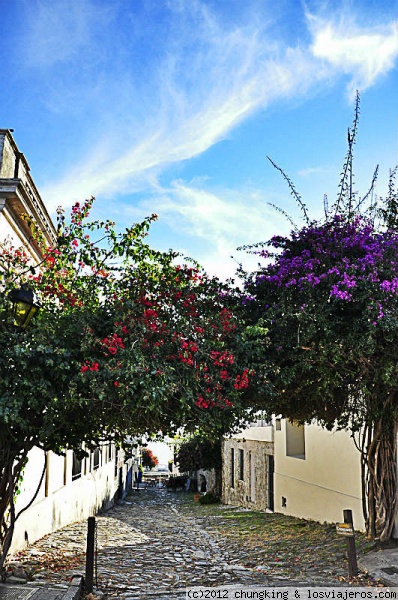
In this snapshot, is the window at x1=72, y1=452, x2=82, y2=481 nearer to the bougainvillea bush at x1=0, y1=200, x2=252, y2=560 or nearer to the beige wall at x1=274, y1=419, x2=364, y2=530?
the beige wall at x1=274, y1=419, x2=364, y2=530

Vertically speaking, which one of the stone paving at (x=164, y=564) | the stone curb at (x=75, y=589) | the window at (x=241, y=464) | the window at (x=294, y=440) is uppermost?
the window at (x=294, y=440)

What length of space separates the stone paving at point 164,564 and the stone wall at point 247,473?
6.11 meters

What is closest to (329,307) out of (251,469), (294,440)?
(294,440)

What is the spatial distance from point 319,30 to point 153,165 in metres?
2.95

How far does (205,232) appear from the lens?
8.77 meters

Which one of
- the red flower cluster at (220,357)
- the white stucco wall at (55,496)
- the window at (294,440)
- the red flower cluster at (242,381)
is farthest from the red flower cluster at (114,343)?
the window at (294,440)

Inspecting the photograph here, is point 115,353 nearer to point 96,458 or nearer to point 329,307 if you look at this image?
point 329,307

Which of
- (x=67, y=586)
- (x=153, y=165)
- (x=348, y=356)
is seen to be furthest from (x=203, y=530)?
(x=153, y=165)

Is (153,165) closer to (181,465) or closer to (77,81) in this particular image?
(77,81)

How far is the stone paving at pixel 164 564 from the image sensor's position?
7801mm

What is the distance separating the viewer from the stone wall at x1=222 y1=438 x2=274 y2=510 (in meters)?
19.7

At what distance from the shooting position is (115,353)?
21.7 feet

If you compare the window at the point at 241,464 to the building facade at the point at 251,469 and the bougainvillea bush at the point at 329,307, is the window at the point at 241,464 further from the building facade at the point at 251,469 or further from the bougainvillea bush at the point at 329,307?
the bougainvillea bush at the point at 329,307

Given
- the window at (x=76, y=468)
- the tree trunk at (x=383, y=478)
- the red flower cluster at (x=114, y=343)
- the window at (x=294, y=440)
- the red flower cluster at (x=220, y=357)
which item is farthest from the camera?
the window at (x=294, y=440)
